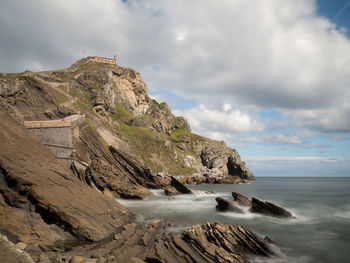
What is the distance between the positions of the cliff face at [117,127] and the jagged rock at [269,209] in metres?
24.5

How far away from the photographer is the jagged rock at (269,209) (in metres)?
32.5

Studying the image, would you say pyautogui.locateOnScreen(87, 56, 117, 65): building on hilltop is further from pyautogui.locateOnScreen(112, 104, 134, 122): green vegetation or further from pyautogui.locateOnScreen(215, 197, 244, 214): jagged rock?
pyautogui.locateOnScreen(215, 197, 244, 214): jagged rock

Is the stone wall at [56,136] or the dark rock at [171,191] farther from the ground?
the stone wall at [56,136]

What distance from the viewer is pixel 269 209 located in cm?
3334

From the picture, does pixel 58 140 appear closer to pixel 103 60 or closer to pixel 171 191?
pixel 171 191

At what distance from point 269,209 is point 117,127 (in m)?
70.3

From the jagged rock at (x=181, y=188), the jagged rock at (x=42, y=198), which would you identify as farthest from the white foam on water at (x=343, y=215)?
the jagged rock at (x=42, y=198)

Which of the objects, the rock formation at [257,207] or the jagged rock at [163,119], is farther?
the jagged rock at [163,119]

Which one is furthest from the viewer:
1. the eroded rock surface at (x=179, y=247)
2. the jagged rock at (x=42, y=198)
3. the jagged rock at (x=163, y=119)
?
→ the jagged rock at (x=163, y=119)

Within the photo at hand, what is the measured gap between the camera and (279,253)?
19078 millimetres

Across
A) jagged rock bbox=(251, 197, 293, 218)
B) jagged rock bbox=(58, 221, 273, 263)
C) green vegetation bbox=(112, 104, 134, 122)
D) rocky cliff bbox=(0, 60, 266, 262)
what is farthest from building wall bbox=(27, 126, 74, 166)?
green vegetation bbox=(112, 104, 134, 122)

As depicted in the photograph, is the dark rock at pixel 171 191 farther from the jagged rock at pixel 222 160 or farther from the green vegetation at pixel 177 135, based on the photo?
the green vegetation at pixel 177 135

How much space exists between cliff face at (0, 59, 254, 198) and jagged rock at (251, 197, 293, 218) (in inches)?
963

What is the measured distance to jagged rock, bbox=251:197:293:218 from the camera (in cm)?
3254
